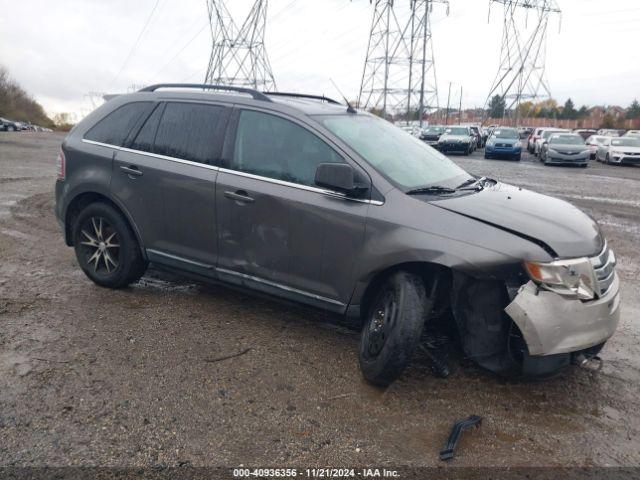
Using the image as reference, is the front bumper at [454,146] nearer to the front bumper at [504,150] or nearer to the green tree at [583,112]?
the front bumper at [504,150]

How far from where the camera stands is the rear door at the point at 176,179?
13.8 feet

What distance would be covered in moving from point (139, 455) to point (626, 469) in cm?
248

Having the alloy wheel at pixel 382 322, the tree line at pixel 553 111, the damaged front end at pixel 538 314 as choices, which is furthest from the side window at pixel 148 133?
the tree line at pixel 553 111

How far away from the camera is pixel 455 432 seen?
2955mm

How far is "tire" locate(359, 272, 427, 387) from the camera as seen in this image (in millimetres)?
→ 3168

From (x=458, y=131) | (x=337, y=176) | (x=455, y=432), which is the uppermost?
(x=458, y=131)

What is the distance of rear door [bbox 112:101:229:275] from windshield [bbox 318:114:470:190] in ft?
3.34

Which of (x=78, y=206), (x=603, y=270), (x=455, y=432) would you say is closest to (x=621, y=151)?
(x=603, y=270)

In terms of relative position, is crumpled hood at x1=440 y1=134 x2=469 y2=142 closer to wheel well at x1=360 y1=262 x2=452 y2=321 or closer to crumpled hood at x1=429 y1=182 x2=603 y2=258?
crumpled hood at x1=429 y1=182 x2=603 y2=258

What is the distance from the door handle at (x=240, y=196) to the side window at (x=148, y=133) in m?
1.06

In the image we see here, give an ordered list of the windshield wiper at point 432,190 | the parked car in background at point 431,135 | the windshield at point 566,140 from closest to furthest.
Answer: the windshield wiper at point 432,190 < the windshield at point 566,140 < the parked car in background at point 431,135

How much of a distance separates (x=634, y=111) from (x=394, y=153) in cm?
9099

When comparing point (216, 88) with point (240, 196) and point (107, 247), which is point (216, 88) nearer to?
point (240, 196)

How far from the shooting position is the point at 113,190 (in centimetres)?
461
